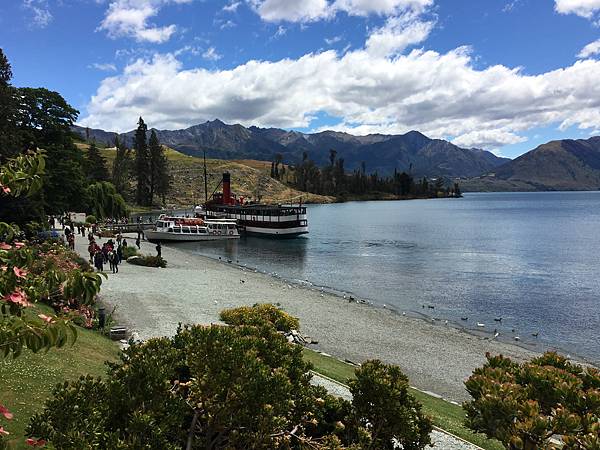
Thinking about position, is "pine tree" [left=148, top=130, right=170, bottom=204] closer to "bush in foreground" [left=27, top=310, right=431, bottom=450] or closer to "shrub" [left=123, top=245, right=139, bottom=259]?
"shrub" [left=123, top=245, right=139, bottom=259]

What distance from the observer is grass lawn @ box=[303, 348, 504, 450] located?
13117 mm

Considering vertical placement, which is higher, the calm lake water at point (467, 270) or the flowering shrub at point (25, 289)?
the flowering shrub at point (25, 289)

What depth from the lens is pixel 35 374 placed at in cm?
1155

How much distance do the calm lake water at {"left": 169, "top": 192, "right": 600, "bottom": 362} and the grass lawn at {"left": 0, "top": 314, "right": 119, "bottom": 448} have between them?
2641 cm

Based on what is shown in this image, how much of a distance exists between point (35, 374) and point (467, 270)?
49.5m

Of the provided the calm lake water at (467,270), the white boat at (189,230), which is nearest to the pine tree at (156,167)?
the white boat at (189,230)

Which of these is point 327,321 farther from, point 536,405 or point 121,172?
point 121,172

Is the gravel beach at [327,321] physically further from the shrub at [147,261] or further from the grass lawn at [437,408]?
the grass lawn at [437,408]

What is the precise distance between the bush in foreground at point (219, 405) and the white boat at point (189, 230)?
70.6 m

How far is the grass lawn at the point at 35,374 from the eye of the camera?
9.55 meters

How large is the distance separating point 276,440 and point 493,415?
3.40 metres

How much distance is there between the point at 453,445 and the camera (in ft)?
39.9

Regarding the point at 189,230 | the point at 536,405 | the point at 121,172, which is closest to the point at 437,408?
the point at 536,405

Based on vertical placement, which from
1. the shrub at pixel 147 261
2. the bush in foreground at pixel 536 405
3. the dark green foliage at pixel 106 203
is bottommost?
the shrub at pixel 147 261
